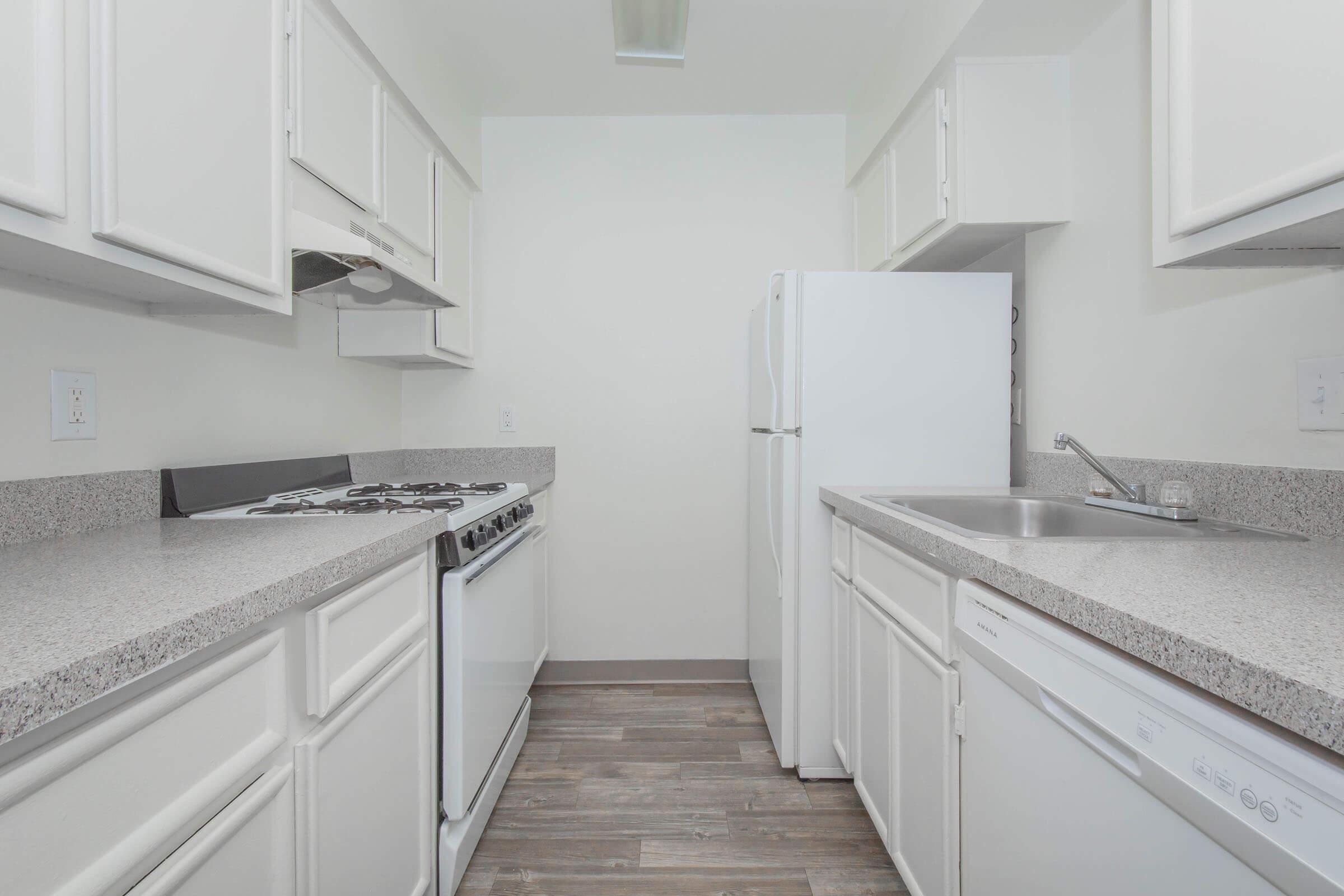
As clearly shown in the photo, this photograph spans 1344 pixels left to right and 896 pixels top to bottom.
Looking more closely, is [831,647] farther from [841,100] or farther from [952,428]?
[841,100]

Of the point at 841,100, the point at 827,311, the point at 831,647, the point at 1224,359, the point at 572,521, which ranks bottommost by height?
the point at 831,647

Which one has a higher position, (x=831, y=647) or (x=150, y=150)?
(x=150, y=150)

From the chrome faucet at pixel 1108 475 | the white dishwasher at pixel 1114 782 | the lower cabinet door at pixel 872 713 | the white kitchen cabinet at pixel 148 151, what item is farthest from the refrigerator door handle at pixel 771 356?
the white kitchen cabinet at pixel 148 151

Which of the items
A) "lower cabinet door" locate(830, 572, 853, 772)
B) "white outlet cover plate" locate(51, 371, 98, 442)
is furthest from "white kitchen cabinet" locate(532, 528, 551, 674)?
"white outlet cover plate" locate(51, 371, 98, 442)

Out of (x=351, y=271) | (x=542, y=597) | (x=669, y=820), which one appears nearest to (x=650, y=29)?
(x=351, y=271)

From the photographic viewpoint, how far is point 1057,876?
2.42 feet

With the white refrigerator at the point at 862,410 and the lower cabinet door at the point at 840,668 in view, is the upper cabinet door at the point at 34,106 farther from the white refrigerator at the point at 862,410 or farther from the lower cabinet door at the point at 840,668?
the lower cabinet door at the point at 840,668

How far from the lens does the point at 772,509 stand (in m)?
1.96

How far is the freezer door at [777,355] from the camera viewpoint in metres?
1.79

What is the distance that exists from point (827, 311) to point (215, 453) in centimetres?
171

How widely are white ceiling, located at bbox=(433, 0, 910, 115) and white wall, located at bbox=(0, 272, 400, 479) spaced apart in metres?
1.13

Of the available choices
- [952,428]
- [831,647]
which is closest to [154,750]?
[831,647]

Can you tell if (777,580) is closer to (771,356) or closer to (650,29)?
(771,356)

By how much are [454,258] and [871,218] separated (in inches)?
65.4
